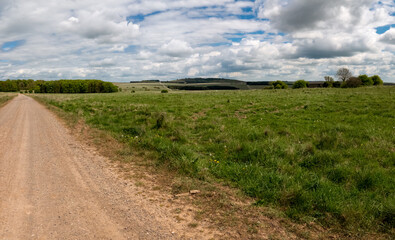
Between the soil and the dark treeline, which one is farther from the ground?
the dark treeline

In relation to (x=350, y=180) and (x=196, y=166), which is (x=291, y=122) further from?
(x=196, y=166)

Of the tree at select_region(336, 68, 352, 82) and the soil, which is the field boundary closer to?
the soil

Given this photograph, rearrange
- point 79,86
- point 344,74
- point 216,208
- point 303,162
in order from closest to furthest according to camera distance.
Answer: point 216,208 → point 303,162 → point 344,74 → point 79,86

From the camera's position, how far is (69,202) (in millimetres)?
5383

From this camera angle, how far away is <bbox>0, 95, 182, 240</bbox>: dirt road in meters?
4.36

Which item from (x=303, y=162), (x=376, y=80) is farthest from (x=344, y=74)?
(x=303, y=162)

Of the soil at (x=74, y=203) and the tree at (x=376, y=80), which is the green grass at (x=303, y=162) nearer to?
the soil at (x=74, y=203)

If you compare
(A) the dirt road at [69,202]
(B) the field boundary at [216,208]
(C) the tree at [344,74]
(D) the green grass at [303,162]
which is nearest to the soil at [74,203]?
(A) the dirt road at [69,202]

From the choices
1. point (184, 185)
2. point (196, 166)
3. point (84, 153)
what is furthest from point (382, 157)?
point (84, 153)

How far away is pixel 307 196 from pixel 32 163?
8.65 m

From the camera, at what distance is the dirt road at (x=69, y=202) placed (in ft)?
14.3

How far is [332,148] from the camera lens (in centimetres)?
938

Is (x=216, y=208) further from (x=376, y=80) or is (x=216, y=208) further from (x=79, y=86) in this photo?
(x=79, y=86)

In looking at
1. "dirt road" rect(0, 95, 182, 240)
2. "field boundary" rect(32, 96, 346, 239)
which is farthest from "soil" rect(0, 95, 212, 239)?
"field boundary" rect(32, 96, 346, 239)
